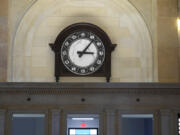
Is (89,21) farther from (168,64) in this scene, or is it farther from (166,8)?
(168,64)

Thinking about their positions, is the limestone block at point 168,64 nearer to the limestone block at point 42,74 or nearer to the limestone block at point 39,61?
the limestone block at point 42,74

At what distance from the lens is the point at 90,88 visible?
420 inches

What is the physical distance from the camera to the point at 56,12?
1318 cm

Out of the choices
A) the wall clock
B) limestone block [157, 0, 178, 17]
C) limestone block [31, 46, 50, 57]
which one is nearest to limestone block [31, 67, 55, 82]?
the wall clock

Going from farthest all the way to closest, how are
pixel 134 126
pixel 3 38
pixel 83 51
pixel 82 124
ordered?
pixel 134 126
pixel 83 51
pixel 3 38
pixel 82 124

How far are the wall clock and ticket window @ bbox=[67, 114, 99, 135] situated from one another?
1688 millimetres

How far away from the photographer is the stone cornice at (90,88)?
1060 centimetres

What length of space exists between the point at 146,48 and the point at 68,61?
2476mm

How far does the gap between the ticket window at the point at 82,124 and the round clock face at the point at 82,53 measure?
177 cm

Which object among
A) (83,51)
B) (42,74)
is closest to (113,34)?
(83,51)

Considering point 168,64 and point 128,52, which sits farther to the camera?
point 128,52

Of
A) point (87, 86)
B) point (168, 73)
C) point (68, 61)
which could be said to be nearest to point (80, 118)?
point (87, 86)

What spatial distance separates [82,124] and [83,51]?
235 cm

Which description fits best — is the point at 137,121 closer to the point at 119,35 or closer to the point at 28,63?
the point at 119,35
